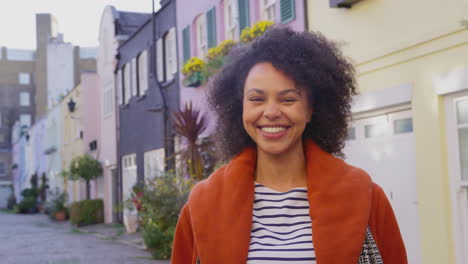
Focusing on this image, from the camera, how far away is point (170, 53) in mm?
17859

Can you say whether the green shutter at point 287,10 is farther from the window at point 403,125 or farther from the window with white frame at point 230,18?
the window at point 403,125

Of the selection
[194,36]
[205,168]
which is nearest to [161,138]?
[194,36]

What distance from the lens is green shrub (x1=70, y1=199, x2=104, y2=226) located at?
80.9 ft

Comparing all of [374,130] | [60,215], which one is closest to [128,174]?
[60,215]

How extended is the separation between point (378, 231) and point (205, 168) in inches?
419

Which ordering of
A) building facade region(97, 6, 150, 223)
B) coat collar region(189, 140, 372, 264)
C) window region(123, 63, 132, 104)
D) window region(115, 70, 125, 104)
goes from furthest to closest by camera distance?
building facade region(97, 6, 150, 223) < window region(115, 70, 125, 104) < window region(123, 63, 132, 104) < coat collar region(189, 140, 372, 264)

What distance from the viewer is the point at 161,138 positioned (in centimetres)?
1833

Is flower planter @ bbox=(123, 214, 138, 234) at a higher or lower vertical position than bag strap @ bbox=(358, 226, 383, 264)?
lower

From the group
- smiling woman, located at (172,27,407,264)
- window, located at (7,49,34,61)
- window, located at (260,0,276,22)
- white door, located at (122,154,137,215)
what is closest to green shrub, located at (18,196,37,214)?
white door, located at (122,154,137,215)

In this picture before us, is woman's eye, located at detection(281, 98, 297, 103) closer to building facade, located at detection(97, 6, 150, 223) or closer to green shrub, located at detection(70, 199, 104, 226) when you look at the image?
building facade, located at detection(97, 6, 150, 223)

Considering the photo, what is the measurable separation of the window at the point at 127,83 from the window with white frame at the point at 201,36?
23.1ft

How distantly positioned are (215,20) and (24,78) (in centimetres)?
6069

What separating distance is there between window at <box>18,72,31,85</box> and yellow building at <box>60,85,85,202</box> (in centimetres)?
3743

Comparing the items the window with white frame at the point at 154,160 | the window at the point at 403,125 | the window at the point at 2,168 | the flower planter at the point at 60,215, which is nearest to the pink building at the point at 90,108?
the flower planter at the point at 60,215
